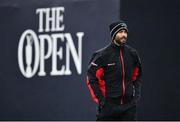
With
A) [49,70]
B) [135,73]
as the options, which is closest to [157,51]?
[49,70]

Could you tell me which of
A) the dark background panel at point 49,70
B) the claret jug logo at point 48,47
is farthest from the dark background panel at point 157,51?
the claret jug logo at point 48,47

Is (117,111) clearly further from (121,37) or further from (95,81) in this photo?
(121,37)

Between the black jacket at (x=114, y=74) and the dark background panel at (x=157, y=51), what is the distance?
2.23m

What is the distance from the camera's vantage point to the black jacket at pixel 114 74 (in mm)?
7938

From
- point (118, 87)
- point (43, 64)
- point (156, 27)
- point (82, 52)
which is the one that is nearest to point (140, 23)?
point (156, 27)

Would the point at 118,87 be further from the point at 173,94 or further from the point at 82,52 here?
the point at 82,52

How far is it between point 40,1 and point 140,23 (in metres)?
1.76

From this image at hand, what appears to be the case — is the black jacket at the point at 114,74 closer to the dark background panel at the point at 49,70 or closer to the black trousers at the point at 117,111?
the black trousers at the point at 117,111

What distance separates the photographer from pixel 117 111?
7.89 m

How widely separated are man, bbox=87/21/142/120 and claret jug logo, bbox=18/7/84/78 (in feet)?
10.1

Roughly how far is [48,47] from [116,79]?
3.69 meters

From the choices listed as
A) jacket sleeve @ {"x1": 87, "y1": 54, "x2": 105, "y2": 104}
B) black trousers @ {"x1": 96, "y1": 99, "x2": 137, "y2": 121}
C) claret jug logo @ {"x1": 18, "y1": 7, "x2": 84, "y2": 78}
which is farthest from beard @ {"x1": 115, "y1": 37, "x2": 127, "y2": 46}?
claret jug logo @ {"x1": 18, "y1": 7, "x2": 84, "y2": 78}

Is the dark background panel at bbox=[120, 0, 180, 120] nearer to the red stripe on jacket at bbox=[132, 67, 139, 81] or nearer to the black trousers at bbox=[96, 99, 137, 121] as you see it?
the red stripe on jacket at bbox=[132, 67, 139, 81]

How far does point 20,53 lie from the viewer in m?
11.9
